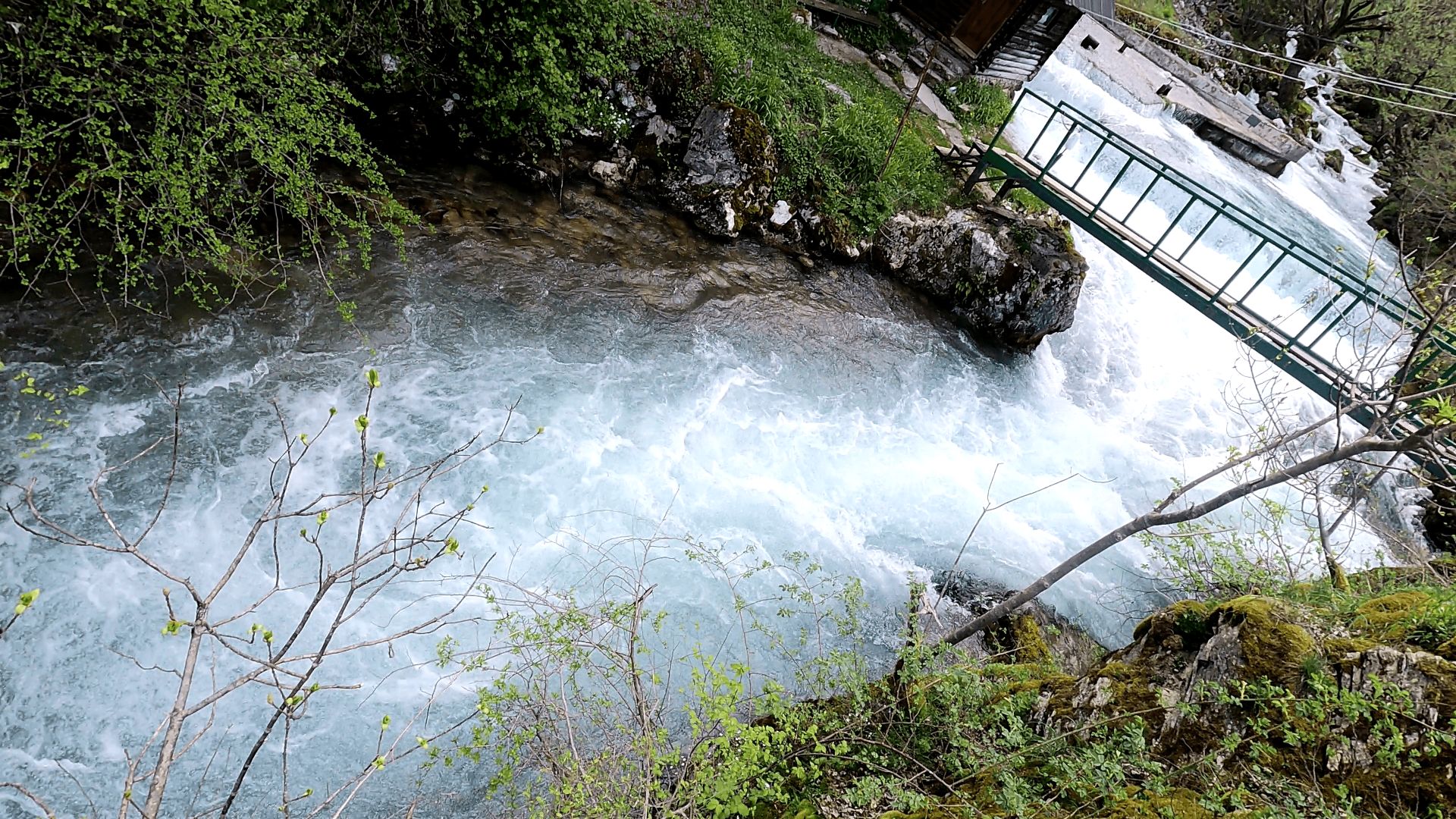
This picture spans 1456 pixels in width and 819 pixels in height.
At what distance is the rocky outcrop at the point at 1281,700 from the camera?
331cm

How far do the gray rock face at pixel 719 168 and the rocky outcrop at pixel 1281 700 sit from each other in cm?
779

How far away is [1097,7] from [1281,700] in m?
17.4

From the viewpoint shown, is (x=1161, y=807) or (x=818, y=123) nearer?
(x=1161, y=807)

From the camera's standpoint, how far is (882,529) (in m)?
8.05

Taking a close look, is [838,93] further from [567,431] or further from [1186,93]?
[1186,93]

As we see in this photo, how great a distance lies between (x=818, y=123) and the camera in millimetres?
11492

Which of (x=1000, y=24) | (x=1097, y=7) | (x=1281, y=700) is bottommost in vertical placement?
(x=1281, y=700)

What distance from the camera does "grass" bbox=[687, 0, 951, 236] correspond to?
35.4 ft

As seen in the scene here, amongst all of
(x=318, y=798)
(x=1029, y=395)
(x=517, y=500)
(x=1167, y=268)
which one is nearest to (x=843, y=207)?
(x=1029, y=395)

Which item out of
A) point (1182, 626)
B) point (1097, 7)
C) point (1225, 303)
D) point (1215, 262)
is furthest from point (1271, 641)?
point (1097, 7)

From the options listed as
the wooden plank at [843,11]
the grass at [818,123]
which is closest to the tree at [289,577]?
the grass at [818,123]

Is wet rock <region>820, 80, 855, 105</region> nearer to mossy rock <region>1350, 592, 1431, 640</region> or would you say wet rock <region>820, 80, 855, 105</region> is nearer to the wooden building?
the wooden building

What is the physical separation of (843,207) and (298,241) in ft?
25.7

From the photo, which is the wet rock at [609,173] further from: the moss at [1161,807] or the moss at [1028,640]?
the moss at [1161,807]
